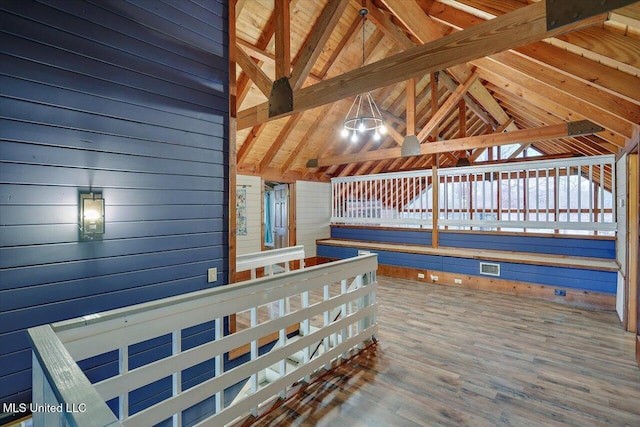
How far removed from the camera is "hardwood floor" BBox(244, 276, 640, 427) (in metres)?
2.19

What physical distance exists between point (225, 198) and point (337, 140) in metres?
5.00

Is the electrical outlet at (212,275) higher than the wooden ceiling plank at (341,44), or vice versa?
the wooden ceiling plank at (341,44)

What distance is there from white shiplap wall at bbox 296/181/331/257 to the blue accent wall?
479 cm

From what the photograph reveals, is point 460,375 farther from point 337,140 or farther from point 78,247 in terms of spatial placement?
point 337,140

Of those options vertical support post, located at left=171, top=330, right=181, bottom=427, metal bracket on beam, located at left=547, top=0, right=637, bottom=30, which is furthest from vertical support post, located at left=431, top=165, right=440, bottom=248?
vertical support post, located at left=171, top=330, right=181, bottom=427

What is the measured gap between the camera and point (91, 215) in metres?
2.19

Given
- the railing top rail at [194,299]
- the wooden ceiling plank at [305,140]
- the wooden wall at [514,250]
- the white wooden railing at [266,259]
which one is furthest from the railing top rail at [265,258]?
the wooden ceiling plank at [305,140]

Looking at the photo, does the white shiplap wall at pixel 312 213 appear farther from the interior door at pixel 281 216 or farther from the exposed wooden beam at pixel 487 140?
the exposed wooden beam at pixel 487 140

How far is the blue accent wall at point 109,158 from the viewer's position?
192 cm

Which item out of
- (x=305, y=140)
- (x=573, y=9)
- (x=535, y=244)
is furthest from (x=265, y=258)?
(x=535, y=244)

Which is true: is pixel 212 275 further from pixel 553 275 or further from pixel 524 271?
pixel 553 275

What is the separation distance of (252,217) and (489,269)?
4.78m

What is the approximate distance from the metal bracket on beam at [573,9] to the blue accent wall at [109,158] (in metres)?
Answer: 2.63

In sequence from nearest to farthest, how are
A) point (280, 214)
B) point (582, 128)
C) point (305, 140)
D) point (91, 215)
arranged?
point (91, 215) → point (582, 128) → point (305, 140) → point (280, 214)
